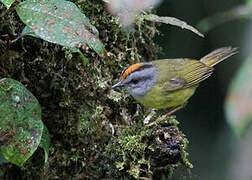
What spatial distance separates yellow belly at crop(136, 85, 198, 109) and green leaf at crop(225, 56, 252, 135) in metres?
0.56

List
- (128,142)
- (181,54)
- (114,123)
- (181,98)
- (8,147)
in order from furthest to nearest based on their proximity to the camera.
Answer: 1. (181,54)
2. (181,98)
3. (114,123)
4. (128,142)
5. (8,147)

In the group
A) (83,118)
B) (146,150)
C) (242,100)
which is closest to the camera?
(146,150)

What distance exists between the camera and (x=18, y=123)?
207 cm

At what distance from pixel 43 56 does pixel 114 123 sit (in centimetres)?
71

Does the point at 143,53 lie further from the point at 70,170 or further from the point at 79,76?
the point at 70,170

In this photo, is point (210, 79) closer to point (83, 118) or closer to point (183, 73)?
point (183, 73)

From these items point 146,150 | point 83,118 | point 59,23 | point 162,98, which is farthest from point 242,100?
point 59,23

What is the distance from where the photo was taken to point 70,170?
2.74 metres

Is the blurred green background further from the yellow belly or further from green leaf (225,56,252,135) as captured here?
green leaf (225,56,252,135)

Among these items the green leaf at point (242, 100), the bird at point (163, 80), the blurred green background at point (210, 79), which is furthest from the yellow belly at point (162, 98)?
the blurred green background at point (210, 79)

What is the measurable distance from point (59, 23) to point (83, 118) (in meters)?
0.88

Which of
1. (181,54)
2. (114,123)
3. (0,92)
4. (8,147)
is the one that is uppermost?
(0,92)

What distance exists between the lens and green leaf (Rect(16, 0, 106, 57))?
200 centimetres

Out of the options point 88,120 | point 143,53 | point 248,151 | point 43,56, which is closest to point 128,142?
point 88,120
